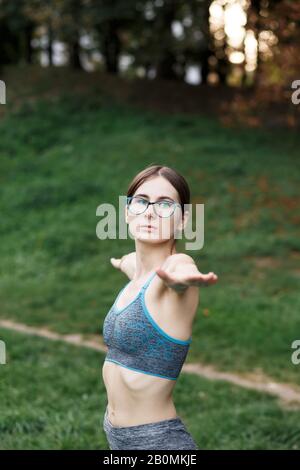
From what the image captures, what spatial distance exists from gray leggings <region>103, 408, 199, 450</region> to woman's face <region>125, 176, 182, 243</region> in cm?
71

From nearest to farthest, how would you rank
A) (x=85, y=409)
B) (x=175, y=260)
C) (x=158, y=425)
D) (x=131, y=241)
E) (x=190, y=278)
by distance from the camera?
1. (x=190, y=278)
2. (x=175, y=260)
3. (x=158, y=425)
4. (x=85, y=409)
5. (x=131, y=241)

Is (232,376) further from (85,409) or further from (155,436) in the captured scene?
(155,436)

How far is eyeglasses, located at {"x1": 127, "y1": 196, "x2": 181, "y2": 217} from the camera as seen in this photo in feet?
8.58

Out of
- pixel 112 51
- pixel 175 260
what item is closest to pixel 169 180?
pixel 175 260

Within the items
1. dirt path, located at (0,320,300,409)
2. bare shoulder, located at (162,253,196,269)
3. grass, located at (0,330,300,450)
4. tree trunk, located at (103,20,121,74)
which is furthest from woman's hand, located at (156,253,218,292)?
tree trunk, located at (103,20,121,74)

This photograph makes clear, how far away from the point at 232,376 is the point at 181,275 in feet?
16.3

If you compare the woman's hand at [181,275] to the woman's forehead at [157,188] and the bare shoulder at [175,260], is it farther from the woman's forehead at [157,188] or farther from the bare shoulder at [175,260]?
the woman's forehead at [157,188]

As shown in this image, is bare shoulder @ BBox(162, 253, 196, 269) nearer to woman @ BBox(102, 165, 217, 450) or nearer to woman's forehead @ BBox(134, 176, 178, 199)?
woman @ BBox(102, 165, 217, 450)

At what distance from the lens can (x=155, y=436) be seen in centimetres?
254

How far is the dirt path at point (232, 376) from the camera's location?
6.45 meters

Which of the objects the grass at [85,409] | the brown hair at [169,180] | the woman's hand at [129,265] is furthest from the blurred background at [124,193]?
the brown hair at [169,180]

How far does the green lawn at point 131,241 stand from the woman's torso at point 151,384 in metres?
2.27
